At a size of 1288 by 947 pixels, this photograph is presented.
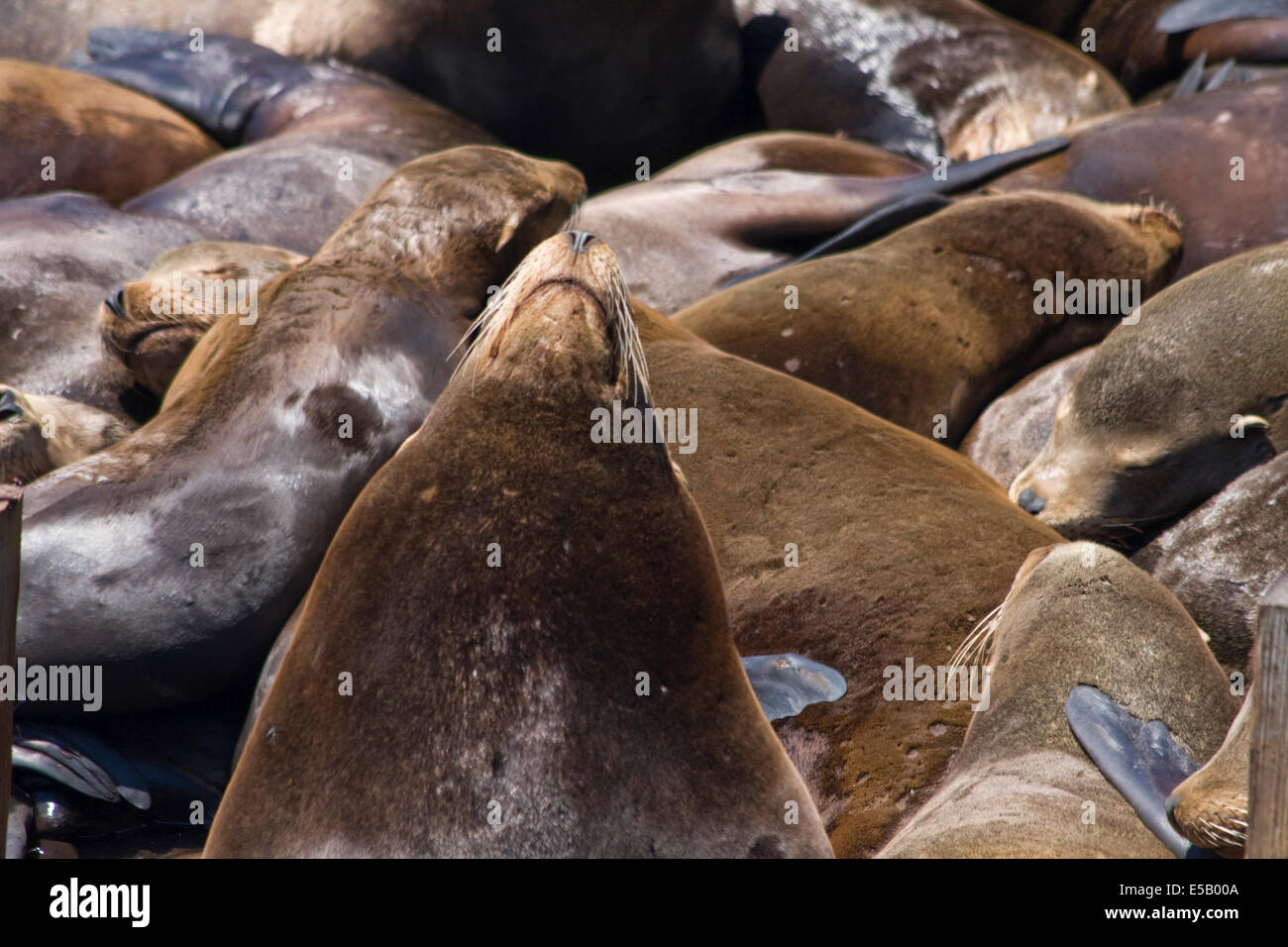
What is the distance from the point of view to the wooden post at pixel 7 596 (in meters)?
1.77

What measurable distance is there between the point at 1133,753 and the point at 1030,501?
172 cm

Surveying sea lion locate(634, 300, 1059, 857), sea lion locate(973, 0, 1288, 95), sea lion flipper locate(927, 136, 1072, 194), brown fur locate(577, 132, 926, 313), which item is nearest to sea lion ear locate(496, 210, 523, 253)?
sea lion locate(634, 300, 1059, 857)

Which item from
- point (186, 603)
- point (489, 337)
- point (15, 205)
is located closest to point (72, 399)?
point (15, 205)

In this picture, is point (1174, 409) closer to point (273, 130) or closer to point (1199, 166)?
point (1199, 166)

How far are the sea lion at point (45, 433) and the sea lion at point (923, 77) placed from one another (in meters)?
4.14

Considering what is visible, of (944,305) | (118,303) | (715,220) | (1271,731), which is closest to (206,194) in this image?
(118,303)

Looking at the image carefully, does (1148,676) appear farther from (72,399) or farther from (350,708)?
(72,399)

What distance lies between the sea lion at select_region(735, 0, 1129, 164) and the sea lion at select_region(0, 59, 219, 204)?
9.89 feet

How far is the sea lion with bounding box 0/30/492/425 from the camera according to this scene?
4488mm

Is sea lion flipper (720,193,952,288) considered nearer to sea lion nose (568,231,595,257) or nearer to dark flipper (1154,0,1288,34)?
dark flipper (1154,0,1288,34)

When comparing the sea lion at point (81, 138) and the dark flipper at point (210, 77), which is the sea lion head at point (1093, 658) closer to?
the sea lion at point (81, 138)

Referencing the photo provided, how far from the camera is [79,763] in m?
3.17

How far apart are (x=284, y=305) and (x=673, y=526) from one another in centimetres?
193

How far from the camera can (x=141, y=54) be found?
674cm
